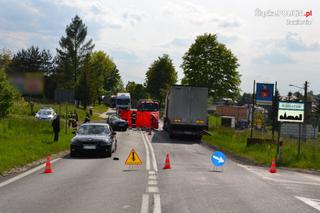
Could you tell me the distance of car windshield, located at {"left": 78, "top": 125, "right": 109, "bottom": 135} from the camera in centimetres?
2241

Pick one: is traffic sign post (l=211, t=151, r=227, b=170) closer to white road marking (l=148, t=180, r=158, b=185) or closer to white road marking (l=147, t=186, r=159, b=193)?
white road marking (l=148, t=180, r=158, b=185)

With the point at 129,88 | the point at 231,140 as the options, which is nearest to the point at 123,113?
the point at 231,140

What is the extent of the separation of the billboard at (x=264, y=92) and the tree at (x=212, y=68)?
47.6 meters

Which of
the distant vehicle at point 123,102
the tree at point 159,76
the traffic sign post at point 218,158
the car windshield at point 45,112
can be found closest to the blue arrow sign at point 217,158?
the traffic sign post at point 218,158

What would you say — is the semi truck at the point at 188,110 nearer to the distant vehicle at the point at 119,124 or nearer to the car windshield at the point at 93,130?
the distant vehicle at the point at 119,124

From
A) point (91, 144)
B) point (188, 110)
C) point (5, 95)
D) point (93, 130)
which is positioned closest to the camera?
point (91, 144)

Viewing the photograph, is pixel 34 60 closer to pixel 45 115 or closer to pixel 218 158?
pixel 45 115

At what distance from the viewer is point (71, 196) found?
33.2 ft

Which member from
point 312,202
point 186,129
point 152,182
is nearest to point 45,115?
point 186,129

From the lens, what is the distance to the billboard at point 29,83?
35.8m

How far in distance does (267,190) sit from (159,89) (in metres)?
100

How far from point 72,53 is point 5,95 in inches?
2390

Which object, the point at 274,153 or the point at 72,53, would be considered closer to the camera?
the point at 274,153

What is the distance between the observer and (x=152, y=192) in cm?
1081
